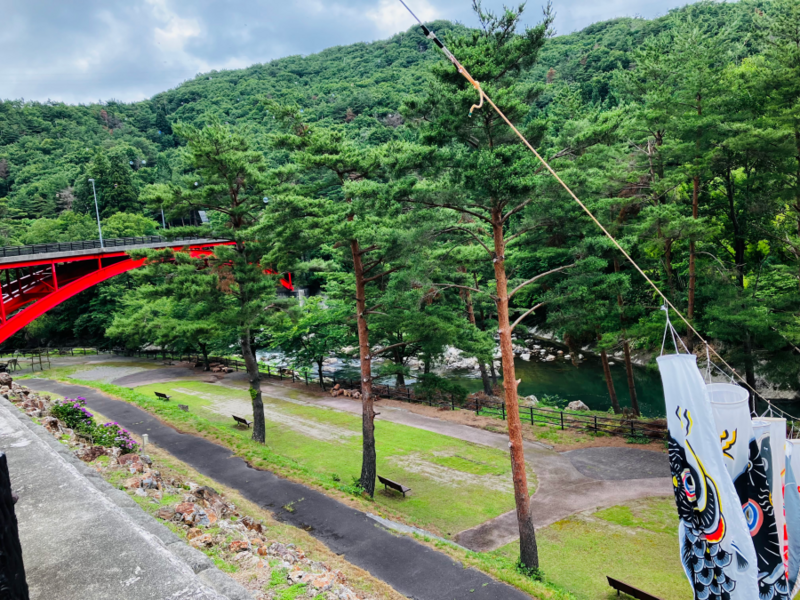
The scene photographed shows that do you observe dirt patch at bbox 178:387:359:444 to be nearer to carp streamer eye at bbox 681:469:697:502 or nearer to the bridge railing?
the bridge railing

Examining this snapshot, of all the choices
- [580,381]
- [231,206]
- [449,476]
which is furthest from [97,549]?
[580,381]

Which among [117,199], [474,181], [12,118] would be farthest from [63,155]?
[474,181]

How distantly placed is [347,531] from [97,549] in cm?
676

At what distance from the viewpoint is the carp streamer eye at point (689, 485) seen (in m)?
6.42

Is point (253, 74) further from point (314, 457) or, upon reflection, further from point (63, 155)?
point (314, 457)

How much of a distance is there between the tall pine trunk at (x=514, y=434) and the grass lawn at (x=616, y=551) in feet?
2.35

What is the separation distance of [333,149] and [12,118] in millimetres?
A: 95248

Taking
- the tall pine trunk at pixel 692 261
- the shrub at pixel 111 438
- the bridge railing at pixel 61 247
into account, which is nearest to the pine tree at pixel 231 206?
the shrub at pixel 111 438

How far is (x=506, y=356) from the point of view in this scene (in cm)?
987

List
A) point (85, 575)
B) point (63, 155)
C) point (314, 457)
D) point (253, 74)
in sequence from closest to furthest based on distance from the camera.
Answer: point (85, 575) → point (314, 457) → point (63, 155) → point (253, 74)

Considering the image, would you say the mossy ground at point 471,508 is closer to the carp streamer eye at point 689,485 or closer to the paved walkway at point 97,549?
the carp streamer eye at point 689,485

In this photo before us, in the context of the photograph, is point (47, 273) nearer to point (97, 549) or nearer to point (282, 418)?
point (282, 418)

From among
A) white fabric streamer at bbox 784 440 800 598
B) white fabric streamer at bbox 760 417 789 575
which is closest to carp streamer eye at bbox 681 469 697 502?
white fabric streamer at bbox 760 417 789 575

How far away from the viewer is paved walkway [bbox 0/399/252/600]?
3.51 meters
